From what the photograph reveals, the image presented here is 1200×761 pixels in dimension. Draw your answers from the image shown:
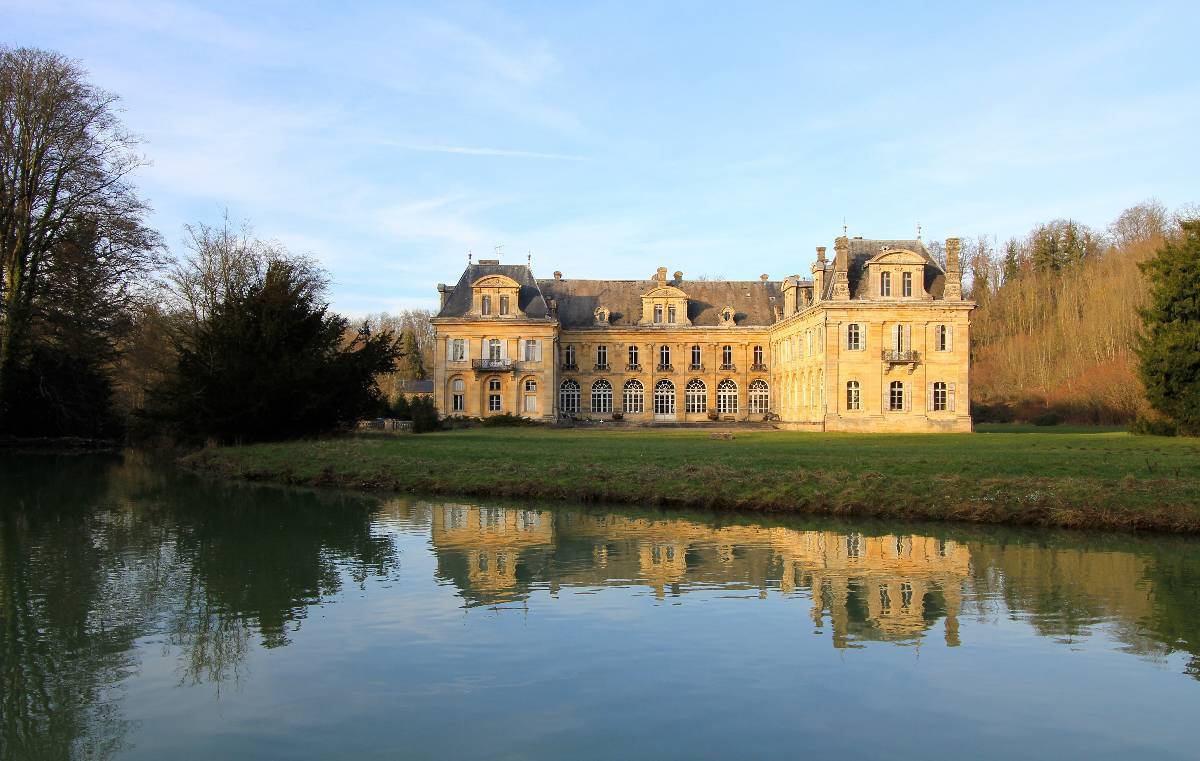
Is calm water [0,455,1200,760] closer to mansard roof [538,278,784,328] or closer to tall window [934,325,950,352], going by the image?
tall window [934,325,950,352]

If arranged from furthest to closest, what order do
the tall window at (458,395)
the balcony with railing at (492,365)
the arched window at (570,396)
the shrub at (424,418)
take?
the arched window at (570,396)
the tall window at (458,395)
the balcony with railing at (492,365)
the shrub at (424,418)

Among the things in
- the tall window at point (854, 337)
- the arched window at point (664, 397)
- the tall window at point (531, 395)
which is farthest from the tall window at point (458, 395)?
the tall window at point (854, 337)

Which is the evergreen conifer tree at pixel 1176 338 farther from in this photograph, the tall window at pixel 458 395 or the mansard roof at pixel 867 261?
the tall window at pixel 458 395

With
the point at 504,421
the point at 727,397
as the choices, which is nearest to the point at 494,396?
the point at 504,421

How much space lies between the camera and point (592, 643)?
7.65 m

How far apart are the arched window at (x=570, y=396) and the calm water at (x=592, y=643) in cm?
3468

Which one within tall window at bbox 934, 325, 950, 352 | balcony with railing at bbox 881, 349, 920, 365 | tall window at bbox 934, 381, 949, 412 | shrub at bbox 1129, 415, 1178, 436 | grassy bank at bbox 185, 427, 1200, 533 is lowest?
grassy bank at bbox 185, 427, 1200, 533

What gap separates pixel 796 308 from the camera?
145 feet

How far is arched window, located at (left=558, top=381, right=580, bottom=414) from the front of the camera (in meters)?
48.3

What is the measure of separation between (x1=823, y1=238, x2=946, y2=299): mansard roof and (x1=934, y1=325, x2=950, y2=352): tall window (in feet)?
4.25

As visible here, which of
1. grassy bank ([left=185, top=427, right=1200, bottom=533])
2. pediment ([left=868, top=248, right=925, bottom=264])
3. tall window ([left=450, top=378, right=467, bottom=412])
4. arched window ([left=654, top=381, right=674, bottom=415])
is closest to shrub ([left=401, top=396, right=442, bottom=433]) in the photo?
tall window ([left=450, top=378, right=467, bottom=412])

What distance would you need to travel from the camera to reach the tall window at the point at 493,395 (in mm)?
44969

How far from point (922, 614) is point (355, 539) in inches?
299

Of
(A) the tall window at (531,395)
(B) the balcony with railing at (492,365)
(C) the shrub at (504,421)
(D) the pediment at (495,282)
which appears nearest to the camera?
(C) the shrub at (504,421)
